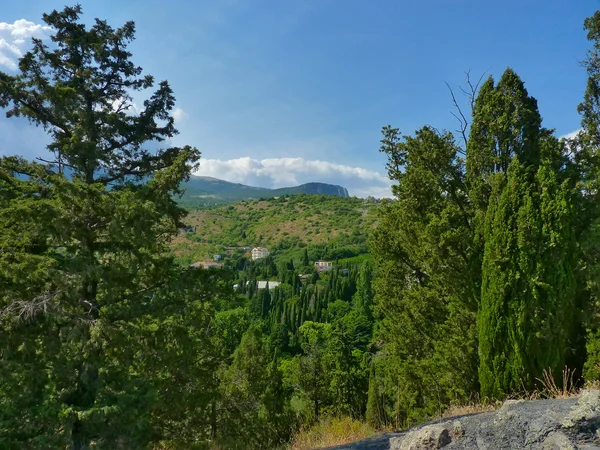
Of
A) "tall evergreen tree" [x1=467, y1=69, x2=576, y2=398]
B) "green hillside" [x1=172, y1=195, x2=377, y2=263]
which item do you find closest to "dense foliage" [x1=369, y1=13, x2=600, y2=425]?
"tall evergreen tree" [x1=467, y1=69, x2=576, y2=398]

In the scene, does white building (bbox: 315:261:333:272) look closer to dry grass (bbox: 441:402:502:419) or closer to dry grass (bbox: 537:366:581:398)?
dry grass (bbox: 441:402:502:419)

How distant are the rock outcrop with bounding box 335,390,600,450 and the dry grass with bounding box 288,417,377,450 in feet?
5.10

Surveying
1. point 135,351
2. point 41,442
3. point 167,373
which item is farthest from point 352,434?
point 41,442

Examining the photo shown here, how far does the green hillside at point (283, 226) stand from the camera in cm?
10100

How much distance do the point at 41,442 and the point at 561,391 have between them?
706 centimetres

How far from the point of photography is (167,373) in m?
5.76

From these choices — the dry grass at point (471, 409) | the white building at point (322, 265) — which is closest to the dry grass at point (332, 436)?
the dry grass at point (471, 409)

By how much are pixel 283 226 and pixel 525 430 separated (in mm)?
Result: 115215

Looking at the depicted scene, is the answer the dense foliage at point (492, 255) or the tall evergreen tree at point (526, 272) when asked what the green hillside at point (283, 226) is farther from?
the tall evergreen tree at point (526, 272)

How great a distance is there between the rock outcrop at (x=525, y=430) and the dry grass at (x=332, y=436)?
5.10 ft

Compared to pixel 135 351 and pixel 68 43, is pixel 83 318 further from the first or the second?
pixel 68 43

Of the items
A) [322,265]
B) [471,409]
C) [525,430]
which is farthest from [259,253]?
[525,430]

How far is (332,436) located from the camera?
569cm

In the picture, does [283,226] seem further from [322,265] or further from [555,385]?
[555,385]
